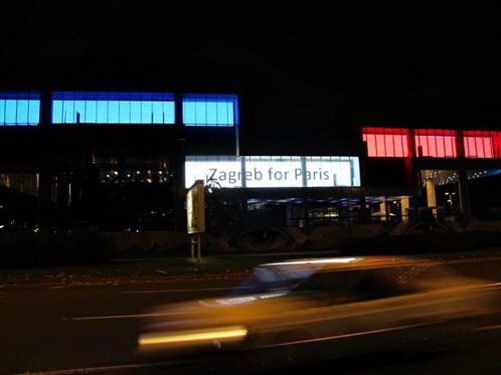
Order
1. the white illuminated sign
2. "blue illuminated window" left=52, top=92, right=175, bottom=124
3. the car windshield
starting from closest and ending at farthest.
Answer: the car windshield → the white illuminated sign → "blue illuminated window" left=52, top=92, right=175, bottom=124

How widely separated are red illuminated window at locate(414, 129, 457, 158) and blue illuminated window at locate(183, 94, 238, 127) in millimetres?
17275

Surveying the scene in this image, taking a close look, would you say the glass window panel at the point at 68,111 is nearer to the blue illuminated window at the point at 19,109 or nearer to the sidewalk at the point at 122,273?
the blue illuminated window at the point at 19,109

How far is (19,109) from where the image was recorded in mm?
47750

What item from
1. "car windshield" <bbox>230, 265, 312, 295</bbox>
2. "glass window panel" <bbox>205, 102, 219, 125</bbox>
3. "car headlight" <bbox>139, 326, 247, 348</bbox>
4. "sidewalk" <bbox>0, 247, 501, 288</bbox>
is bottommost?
"sidewalk" <bbox>0, 247, 501, 288</bbox>

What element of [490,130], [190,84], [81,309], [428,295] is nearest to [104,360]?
[428,295]

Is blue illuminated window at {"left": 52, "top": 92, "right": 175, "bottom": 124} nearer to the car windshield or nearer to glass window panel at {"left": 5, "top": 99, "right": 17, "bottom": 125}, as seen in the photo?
glass window panel at {"left": 5, "top": 99, "right": 17, "bottom": 125}

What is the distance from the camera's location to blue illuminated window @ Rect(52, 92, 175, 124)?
48312 millimetres

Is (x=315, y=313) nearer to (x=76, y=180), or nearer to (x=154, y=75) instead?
(x=76, y=180)

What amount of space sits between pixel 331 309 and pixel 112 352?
A: 10.4 feet

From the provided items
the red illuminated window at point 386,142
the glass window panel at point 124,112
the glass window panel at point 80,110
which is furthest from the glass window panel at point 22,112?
the red illuminated window at point 386,142

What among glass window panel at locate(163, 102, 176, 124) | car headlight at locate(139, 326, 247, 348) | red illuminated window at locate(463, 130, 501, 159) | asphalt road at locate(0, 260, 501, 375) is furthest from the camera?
red illuminated window at locate(463, 130, 501, 159)

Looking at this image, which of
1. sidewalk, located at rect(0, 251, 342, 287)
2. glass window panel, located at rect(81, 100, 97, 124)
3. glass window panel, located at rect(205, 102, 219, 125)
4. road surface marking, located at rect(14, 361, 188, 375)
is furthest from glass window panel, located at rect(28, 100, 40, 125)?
road surface marking, located at rect(14, 361, 188, 375)

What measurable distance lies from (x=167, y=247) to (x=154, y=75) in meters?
23.2

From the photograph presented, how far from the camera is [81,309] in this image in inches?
459
